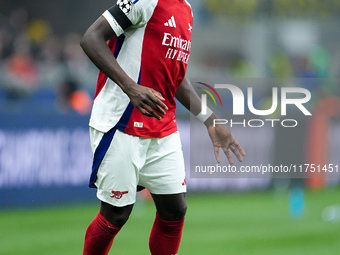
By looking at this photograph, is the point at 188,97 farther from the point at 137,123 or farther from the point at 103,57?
the point at 103,57

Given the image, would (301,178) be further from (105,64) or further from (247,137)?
(105,64)

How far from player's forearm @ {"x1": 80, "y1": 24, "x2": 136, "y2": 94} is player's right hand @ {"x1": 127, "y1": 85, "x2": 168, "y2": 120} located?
0.32ft

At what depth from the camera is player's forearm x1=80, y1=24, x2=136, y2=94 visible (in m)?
3.97

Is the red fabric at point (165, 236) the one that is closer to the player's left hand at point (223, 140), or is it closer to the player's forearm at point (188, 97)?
the player's left hand at point (223, 140)

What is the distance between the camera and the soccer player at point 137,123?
4.21 m

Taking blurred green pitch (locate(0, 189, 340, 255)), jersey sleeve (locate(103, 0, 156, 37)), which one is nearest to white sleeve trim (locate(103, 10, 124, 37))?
jersey sleeve (locate(103, 0, 156, 37))

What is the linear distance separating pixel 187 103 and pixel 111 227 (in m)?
1.07

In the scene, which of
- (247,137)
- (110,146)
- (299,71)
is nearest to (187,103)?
Answer: (110,146)

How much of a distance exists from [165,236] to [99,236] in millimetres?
471

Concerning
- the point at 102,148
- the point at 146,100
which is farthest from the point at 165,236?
the point at 146,100

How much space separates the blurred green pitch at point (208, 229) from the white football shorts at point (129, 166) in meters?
2.47

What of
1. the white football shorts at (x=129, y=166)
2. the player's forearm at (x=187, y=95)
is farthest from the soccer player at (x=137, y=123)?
the player's forearm at (x=187, y=95)

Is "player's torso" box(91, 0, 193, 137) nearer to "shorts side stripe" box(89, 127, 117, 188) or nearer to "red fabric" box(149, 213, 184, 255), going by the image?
"shorts side stripe" box(89, 127, 117, 188)

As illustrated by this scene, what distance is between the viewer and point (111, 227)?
14.1ft
